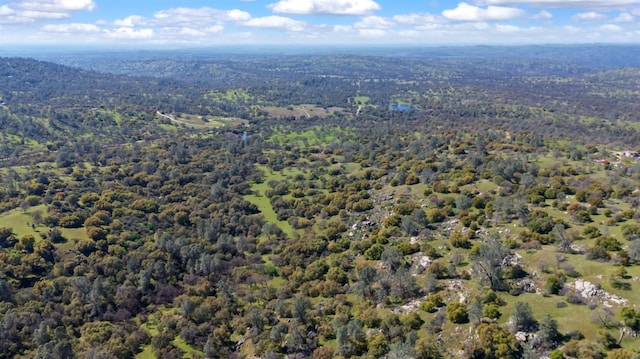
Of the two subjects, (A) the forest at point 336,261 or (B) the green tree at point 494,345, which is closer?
(B) the green tree at point 494,345

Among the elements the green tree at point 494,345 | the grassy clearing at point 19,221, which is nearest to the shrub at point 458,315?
the green tree at point 494,345

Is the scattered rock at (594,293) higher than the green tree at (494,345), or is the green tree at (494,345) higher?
the scattered rock at (594,293)

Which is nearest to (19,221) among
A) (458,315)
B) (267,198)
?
(267,198)

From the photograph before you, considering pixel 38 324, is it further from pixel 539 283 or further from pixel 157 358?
pixel 539 283

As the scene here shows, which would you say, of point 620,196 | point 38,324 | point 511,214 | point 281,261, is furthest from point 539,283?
point 38,324

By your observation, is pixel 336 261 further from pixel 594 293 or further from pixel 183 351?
pixel 594 293

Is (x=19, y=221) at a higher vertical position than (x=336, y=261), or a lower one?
higher

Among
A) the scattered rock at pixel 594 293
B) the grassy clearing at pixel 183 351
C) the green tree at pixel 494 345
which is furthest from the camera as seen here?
the grassy clearing at pixel 183 351

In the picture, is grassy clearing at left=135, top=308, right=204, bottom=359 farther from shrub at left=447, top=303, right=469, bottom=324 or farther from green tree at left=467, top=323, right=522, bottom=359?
green tree at left=467, top=323, right=522, bottom=359

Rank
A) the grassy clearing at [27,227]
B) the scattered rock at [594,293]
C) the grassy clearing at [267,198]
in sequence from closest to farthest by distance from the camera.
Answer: the scattered rock at [594,293]
the grassy clearing at [27,227]
the grassy clearing at [267,198]

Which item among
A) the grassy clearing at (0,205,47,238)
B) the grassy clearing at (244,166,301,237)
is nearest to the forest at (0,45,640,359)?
the grassy clearing at (0,205,47,238)

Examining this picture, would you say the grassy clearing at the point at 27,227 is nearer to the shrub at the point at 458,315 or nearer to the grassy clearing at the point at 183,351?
the grassy clearing at the point at 183,351
